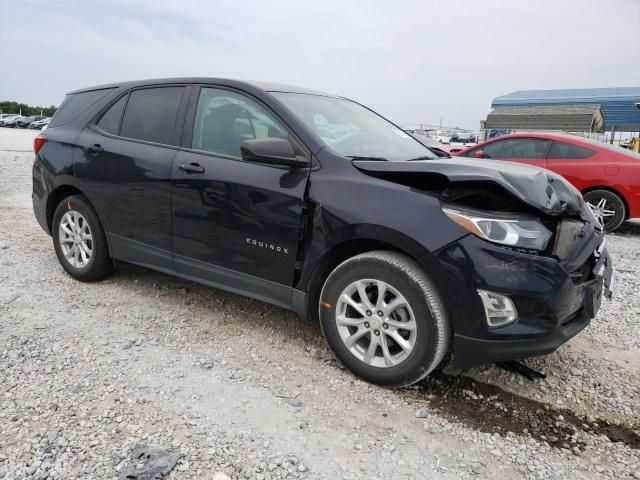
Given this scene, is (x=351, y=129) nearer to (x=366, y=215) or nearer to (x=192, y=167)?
(x=366, y=215)

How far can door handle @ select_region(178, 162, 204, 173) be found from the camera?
321cm

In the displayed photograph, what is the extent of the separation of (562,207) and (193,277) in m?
2.36

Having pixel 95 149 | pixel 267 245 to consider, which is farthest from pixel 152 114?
pixel 267 245

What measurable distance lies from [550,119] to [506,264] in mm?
16960

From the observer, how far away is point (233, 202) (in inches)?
120

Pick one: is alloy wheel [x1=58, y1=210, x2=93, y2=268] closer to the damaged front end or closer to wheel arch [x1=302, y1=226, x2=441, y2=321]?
wheel arch [x1=302, y1=226, x2=441, y2=321]

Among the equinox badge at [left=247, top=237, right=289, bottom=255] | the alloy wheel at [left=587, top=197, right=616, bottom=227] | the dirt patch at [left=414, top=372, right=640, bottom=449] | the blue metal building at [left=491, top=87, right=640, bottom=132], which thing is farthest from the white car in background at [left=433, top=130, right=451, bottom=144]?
the dirt patch at [left=414, top=372, right=640, bottom=449]

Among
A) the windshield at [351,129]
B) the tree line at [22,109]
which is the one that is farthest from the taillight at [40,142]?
the tree line at [22,109]

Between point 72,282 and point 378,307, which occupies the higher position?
point 378,307

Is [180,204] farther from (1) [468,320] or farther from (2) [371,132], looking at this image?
(1) [468,320]

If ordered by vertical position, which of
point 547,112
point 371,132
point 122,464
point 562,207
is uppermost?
point 547,112

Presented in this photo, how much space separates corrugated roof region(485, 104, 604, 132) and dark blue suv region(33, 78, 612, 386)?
50.3ft

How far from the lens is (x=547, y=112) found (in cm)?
1752

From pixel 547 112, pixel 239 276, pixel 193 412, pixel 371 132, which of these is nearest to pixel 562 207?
pixel 371 132
